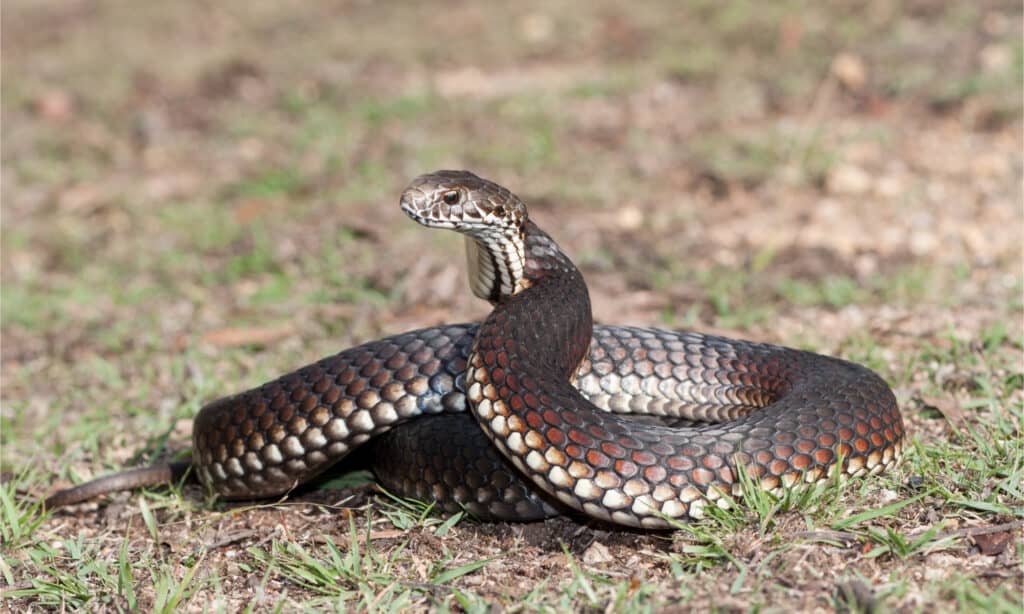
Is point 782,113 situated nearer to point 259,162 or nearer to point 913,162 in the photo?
point 913,162

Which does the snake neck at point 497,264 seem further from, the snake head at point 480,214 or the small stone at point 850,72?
the small stone at point 850,72

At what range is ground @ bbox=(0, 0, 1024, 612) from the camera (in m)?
3.91

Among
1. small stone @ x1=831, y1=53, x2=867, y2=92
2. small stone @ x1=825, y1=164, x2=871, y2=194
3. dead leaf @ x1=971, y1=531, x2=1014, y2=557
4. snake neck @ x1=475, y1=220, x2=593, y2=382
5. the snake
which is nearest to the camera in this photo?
dead leaf @ x1=971, y1=531, x2=1014, y2=557

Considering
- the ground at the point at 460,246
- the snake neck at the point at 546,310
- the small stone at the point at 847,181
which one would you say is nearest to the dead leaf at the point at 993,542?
the ground at the point at 460,246

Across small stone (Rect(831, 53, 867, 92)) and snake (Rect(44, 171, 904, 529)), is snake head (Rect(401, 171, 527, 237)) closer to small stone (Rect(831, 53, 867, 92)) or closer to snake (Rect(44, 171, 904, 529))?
snake (Rect(44, 171, 904, 529))

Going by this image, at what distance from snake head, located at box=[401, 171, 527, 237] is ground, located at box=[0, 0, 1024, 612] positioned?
1212 mm

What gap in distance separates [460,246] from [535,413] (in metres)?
4.43

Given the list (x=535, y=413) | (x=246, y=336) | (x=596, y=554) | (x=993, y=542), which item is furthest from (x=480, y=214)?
(x=246, y=336)

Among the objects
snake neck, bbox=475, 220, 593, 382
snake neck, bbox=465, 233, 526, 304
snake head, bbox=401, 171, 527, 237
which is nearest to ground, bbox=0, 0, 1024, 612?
snake neck, bbox=475, 220, 593, 382

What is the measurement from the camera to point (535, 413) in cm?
388

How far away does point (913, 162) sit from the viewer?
971cm

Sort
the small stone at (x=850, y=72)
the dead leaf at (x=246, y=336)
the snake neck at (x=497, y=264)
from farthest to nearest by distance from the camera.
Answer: the small stone at (x=850, y=72), the dead leaf at (x=246, y=336), the snake neck at (x=497, y=264)

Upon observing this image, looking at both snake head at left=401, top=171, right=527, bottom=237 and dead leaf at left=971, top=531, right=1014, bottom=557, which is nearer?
dead leaf at left=971, top=531, right=1014, bottom=557

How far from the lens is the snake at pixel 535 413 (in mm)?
3844
